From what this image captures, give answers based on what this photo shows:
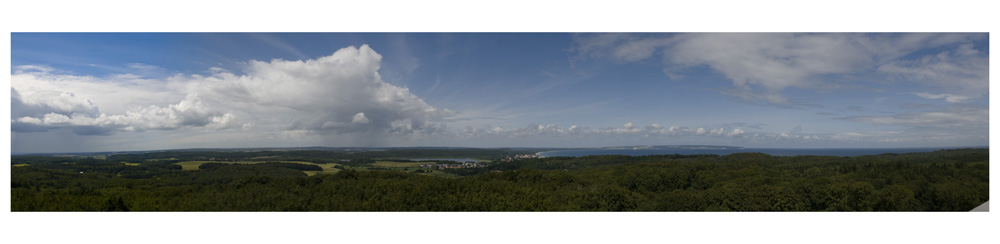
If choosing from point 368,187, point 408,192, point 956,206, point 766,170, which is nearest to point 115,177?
point 368,187

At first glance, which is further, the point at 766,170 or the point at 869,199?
the point at 766,170

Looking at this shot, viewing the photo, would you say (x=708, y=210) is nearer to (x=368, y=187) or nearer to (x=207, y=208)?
(x=368, y=187)

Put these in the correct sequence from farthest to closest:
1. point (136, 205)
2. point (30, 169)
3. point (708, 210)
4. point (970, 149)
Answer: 1. point (970, 149)
2. point (30, 169)
3. point (708, 210)
4. point (136, 205)

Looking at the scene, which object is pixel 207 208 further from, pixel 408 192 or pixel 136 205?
pixel 408 192

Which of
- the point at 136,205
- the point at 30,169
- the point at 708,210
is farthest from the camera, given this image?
the point at 30,169

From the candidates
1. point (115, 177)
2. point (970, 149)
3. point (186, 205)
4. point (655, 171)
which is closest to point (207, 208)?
point (186, 205)

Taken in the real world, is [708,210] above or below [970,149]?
below
